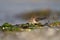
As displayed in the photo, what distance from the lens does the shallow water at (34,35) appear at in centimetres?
149

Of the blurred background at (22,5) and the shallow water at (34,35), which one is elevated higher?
the blurred background at (22,5)

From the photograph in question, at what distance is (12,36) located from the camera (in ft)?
4.90

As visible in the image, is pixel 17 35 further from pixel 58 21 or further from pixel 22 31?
pixel 58 21

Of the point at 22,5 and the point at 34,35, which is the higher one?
the point at 22,5

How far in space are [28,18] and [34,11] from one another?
13 centimetres

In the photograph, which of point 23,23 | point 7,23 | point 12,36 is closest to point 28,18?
point 23,23

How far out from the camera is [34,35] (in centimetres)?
151

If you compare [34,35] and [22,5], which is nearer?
[34,35]

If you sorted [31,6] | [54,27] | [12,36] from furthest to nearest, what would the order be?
[31,6], [54,27], [12,36]

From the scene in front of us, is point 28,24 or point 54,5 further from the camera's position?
point 54,5

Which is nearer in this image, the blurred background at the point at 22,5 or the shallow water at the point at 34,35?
the shallow water at the point at 34,35

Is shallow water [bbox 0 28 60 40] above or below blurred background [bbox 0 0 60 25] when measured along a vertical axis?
below

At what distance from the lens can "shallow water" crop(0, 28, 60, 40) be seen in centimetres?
149

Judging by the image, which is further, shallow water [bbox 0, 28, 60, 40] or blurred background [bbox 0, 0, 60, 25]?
blurred background [bbox 0, 0, 60, 25]
